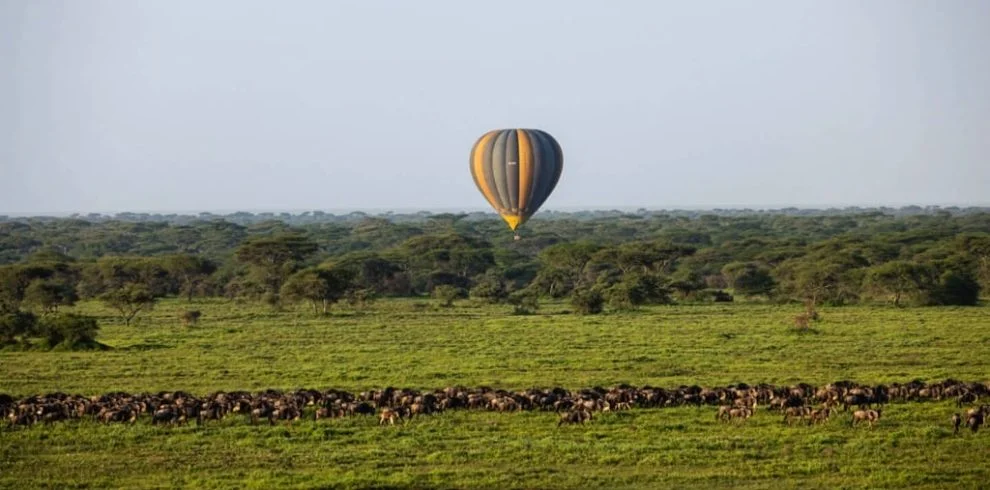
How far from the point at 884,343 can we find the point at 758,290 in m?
15.8

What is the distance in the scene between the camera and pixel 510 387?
2030cm

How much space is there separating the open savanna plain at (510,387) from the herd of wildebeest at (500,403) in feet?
0.71

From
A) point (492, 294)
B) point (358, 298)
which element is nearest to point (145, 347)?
point (358, 298)

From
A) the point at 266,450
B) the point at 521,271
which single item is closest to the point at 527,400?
the point at 266,450

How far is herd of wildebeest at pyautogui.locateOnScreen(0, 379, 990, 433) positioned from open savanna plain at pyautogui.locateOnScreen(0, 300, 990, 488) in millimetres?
216

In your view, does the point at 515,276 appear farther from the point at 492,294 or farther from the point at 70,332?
the point at 70,332

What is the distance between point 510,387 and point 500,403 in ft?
9.45

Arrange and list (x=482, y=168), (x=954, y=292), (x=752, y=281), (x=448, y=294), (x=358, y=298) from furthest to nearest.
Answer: (x=752, y=281) → (x=448, y=294) → (x=358, y=298) → (x=954, y=292) → (x=482, y=168)

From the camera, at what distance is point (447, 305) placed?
39.7 metres

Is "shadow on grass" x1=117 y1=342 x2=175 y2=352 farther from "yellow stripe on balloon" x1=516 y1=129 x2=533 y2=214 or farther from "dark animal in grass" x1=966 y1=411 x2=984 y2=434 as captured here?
"dark animal in grass" x1=966 y1=411 x2=984 y2=434

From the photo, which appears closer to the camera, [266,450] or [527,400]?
[266,450]

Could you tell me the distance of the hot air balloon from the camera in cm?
3666

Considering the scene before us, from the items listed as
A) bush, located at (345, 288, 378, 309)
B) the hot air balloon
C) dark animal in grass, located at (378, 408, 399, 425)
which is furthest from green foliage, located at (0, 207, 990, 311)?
dark animal in grass, located at (378, 408, 399, 425)

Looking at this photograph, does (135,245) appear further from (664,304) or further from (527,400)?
(527,400)
